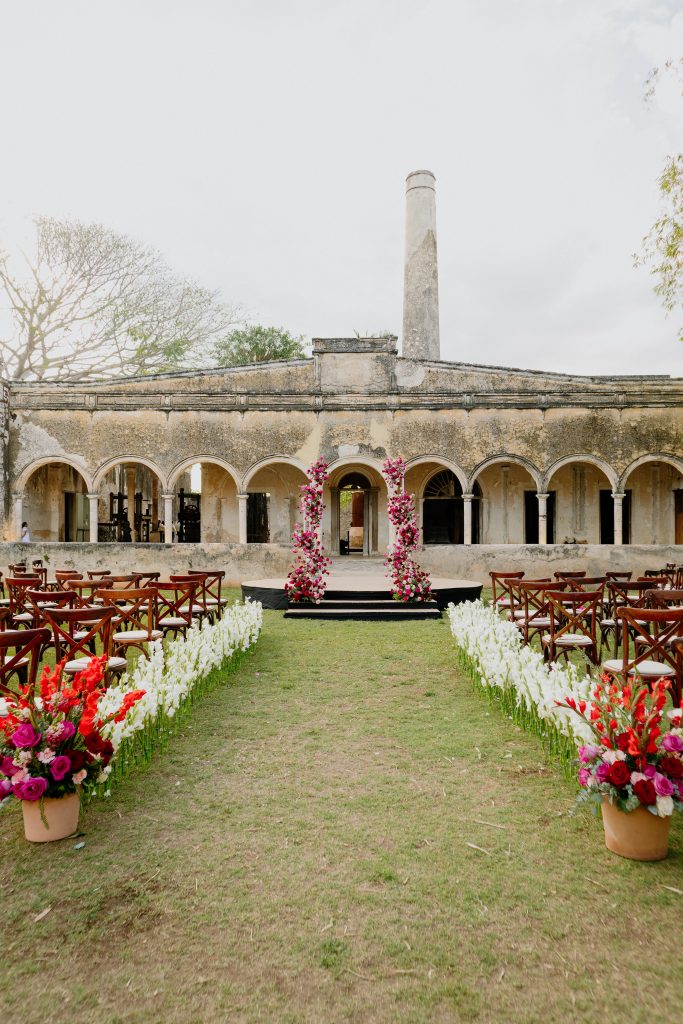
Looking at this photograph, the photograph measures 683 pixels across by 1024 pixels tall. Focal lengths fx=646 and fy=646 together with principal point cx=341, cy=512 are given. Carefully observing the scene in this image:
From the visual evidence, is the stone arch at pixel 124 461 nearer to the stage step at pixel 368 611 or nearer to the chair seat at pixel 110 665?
the stage step at pixel 368 611

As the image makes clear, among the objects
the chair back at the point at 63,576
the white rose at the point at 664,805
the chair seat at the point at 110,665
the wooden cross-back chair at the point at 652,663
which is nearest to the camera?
the white rose at the point at 664,805

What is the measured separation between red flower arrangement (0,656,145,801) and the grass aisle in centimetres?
33

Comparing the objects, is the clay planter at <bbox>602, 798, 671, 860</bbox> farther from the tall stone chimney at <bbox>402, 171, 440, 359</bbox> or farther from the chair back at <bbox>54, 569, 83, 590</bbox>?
the tall stone chimney at <bbox>402, 171, 440, 359</bbox>

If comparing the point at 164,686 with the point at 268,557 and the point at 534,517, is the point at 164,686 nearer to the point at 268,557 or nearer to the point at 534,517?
the point at 268,557

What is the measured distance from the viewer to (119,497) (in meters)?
22.8

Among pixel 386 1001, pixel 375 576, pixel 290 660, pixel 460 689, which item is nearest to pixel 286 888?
pixel 386 1001

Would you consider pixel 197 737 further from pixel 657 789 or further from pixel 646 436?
pixel 646 436

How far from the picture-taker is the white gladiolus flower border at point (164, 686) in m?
3.80

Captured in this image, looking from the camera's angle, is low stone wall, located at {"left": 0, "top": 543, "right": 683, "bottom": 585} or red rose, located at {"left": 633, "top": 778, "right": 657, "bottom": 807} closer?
red rose, located at {"left": 633, "top": 778, "right": 657, "bottom": 807}

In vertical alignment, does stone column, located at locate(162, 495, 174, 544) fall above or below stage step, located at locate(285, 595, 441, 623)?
above

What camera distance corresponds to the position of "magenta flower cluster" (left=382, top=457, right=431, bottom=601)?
35.1ft

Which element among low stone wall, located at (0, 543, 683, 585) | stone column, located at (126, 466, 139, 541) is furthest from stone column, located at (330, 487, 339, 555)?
stone column, located at (126, 466, 139, 541)

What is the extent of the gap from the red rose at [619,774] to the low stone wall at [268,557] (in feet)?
35.7

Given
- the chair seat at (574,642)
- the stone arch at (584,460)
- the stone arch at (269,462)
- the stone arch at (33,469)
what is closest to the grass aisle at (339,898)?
the chair seat at (574,642)
